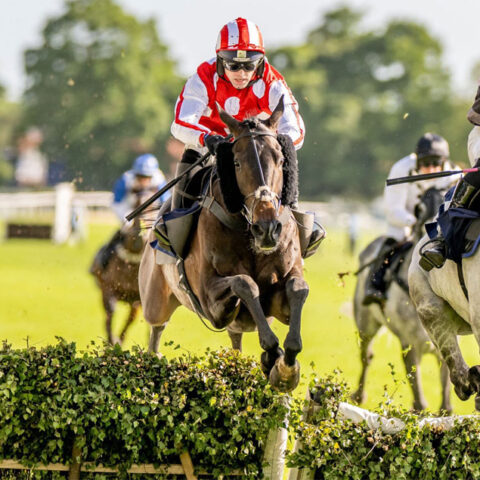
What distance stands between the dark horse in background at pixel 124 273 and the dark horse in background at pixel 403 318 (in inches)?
93.1

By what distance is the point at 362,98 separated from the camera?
244ft

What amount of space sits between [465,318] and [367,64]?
7465 centimetres

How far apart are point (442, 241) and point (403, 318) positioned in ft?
9.55

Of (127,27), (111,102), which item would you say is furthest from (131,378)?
(127,27)

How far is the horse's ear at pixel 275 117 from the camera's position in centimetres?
560

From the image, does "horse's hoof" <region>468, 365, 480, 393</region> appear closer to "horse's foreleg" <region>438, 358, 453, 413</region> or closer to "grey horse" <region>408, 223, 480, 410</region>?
"grey horse" <region>408, 223, 480, 410</region>

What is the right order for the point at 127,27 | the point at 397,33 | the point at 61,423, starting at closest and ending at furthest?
the point at 61,423, the point at 127,27, the point at 397,33

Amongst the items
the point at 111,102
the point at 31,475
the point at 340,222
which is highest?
the point at 111,102

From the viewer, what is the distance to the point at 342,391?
199 inches

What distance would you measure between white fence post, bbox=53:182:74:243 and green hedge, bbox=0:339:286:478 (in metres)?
23.6

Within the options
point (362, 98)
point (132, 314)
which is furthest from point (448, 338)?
point (362, 98)

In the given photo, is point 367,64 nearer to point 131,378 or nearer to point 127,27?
point 127,27

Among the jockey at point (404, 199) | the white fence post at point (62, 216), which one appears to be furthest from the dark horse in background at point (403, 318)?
the white fence post at point (62, 216)

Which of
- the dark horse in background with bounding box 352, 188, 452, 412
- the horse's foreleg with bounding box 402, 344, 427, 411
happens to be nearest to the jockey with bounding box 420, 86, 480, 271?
the dark horse in background with bounding box 352, 188, 452, 412
